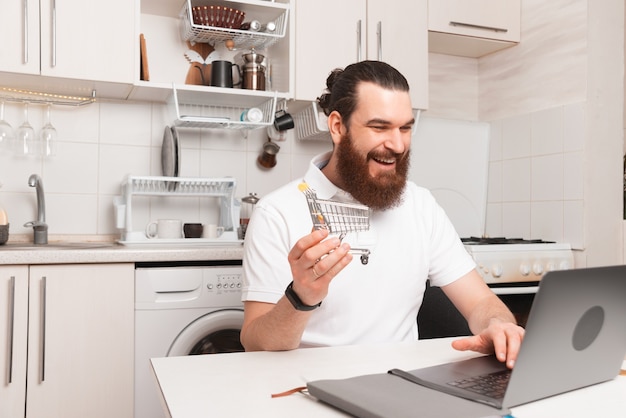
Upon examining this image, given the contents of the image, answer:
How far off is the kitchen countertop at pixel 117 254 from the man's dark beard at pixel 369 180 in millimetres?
794

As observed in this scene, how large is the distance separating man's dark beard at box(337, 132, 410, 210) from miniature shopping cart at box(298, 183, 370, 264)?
31 cm

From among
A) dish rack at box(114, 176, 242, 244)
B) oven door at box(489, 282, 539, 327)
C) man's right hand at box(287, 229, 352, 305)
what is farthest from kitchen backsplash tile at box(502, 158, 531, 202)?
man's right hand at box(287, 229, 352, 305)

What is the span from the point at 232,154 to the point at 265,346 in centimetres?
181

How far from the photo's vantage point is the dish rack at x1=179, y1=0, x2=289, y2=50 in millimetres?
2539

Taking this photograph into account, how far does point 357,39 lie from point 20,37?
53.8 inches

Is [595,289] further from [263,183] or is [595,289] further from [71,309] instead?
[263,183]

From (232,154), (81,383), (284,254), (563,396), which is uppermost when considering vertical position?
(232,154)

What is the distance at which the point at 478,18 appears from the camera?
302cm

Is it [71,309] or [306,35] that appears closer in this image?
[71,309]

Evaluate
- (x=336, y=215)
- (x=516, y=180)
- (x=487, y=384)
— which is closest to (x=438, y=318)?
(x=336, y=215)

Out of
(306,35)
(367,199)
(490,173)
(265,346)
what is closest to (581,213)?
(490,173)

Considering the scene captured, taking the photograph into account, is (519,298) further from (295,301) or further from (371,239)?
(295,301)

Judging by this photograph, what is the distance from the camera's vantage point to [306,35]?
8.73 feet

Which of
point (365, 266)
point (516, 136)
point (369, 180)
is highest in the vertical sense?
point (516, 136)
